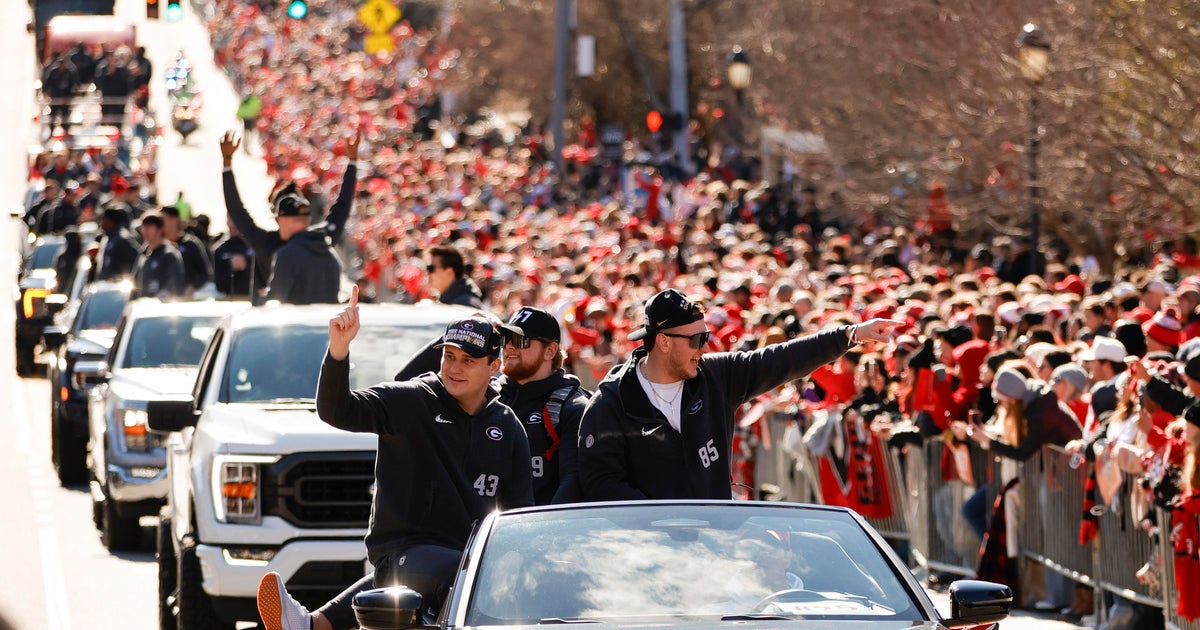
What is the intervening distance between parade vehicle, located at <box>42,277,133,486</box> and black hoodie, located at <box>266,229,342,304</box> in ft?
20.2

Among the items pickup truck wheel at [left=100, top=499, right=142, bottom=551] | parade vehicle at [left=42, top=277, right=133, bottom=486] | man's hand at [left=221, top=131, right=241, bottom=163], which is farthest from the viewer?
parade vehicle at [left=42, top=277, right=133, bottom=486]

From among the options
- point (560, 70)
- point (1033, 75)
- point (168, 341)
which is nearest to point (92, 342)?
point (168, 341)

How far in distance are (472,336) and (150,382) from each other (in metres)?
8.61

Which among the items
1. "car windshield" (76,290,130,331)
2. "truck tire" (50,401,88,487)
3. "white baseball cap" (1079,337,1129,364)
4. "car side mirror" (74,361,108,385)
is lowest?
"truck tire" (50,401,88,487)

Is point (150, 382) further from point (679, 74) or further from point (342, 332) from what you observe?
point (679, 74)

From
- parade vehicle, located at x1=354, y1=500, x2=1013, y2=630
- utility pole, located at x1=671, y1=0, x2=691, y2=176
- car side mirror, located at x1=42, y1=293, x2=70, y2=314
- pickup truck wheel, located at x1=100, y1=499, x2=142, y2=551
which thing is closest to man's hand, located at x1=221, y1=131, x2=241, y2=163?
pickup truck wheel, located at x1=100, y1=499, x2=142, y2=551

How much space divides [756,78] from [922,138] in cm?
928

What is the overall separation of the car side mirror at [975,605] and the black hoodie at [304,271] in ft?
25.3

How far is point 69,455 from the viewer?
20406 millimetres

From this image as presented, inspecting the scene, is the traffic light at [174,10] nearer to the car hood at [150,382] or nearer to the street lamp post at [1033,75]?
the street lamp post at [1033,75]

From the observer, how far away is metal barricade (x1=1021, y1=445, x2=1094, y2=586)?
42.2ft

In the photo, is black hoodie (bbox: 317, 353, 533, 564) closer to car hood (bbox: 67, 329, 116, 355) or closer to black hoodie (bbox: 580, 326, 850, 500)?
black hoodie (bbox: 580, 326, 850, 500)

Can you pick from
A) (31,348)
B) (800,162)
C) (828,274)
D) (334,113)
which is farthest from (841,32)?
(334,113)

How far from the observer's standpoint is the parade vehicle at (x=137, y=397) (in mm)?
15852
